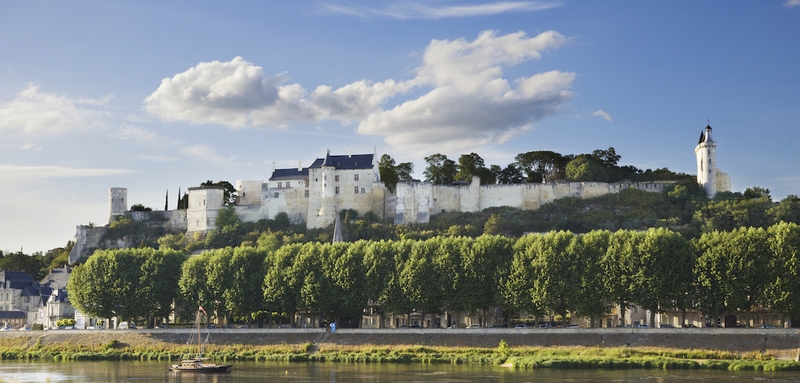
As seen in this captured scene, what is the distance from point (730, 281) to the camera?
55500mm

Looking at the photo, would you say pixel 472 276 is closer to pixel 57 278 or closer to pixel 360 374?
pixel 360 374

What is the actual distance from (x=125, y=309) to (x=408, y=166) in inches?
2080

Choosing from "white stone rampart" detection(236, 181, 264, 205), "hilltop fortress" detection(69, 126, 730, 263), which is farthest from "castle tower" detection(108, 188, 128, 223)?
"white stone rampart" detection(236, 181, 264, 205)

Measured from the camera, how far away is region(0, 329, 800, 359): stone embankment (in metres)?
53.5

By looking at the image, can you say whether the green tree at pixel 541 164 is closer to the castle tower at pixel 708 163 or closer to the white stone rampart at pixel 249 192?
the castle tower at pixel 708 163

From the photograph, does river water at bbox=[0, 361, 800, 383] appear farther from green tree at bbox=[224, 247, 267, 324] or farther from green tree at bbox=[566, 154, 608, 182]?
green tree at bbox=[566, 154, 608, 182]

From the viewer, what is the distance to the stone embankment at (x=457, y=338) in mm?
53531

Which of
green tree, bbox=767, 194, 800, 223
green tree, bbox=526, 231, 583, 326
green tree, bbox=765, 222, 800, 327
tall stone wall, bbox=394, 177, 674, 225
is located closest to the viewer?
green tree, bbox=765, 222, 800, 327

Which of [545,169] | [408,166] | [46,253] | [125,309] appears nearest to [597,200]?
[545,169]

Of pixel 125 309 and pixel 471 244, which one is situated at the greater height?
pixel 471 244

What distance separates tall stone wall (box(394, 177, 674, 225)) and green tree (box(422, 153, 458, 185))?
31.2ft

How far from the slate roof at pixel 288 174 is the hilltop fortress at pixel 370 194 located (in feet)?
0.72

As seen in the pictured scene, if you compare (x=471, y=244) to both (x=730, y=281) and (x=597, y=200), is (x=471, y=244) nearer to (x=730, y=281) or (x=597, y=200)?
(x=730, y=281)

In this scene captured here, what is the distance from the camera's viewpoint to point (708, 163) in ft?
322
